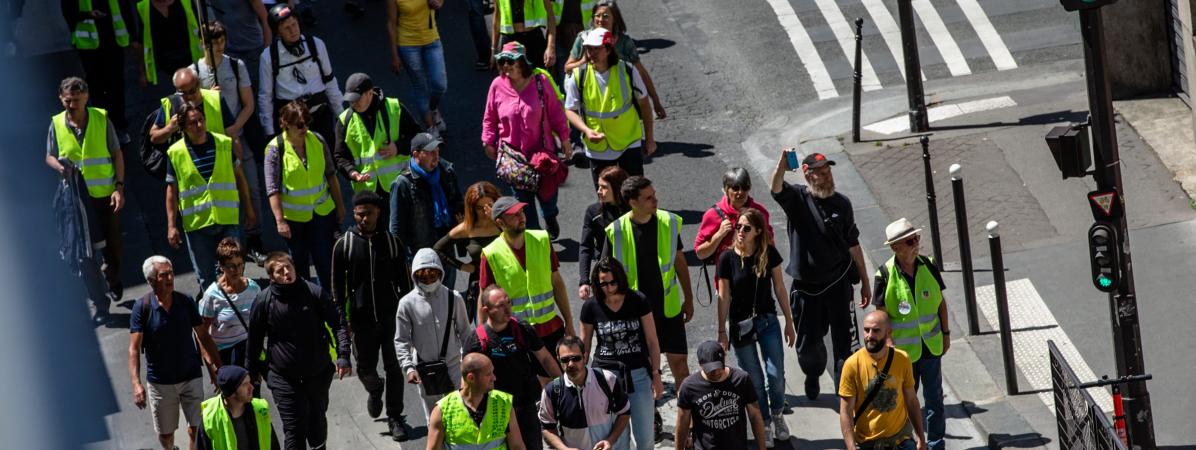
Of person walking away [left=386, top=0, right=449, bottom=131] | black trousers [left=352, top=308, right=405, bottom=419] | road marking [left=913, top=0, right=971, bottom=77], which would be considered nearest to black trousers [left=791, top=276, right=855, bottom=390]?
black trousers [left=352, top=308, right=405, bottom=419]

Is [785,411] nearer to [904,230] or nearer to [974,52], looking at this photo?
[904,230]

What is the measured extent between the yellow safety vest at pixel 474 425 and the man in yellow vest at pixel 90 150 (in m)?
4.94

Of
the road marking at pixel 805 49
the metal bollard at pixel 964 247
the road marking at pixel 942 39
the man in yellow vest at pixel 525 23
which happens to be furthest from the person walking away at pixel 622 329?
the road marking at pixel 942 39

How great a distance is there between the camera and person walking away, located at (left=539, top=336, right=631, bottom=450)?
905 cm

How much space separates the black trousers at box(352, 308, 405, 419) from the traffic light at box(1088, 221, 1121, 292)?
4458mm

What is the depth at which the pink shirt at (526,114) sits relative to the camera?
12.5 m

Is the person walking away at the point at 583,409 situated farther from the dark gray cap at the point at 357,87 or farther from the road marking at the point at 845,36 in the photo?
the road marking at the point at 845,36

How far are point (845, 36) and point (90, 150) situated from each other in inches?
334

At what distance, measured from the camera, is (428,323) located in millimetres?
9891

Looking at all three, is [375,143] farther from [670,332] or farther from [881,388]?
[881,388]

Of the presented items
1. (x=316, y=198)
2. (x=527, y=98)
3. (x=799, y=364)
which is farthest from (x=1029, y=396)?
(x=316, y=198)

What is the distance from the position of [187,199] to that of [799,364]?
473 centimetres

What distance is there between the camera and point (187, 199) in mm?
12117

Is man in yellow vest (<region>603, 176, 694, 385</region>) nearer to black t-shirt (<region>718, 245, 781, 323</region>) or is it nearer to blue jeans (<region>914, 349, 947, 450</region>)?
black t-shirt (<region>718, 245, 781, 323</region>)
